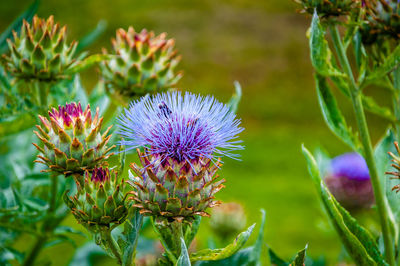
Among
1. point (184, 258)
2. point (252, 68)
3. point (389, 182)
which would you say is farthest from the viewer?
point (252, 68)

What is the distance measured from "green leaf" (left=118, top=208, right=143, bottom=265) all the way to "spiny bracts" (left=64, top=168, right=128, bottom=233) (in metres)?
0.02

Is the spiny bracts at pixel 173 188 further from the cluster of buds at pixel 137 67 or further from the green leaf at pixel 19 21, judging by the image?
the green leaf at pixel 19 21

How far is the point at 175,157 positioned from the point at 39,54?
0.45 metres

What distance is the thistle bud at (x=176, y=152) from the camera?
0.71 metres

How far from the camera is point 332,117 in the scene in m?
0.98

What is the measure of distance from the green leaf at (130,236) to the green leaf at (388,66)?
51 cm

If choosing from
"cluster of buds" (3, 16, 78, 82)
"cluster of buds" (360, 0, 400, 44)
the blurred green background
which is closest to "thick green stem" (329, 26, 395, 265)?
"cluster of buds" (360, 0, 400, 44)

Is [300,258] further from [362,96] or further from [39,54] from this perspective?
[39,54]

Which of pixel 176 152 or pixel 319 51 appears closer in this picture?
pixel 176 152

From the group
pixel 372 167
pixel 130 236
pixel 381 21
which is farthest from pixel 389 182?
pixel 130 236

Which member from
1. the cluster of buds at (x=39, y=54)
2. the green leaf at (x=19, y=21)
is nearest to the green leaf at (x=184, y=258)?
the cluster of buds at (x=39, y=54)

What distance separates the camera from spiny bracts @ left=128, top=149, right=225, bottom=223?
70cm

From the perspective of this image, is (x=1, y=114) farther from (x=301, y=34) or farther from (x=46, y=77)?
(x=301, y=34)

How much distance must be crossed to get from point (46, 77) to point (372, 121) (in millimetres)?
6103
